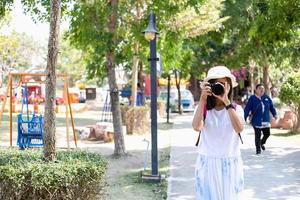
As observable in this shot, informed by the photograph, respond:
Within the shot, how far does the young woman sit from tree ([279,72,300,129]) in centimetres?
1171

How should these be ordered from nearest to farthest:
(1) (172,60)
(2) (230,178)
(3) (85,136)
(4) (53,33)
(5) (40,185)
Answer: (2) (230,178) → (5) (40,185) → (4) (53,33) → (3) (85,136) → (1) (172,60)

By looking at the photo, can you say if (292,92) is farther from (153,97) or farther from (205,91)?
(205,91)

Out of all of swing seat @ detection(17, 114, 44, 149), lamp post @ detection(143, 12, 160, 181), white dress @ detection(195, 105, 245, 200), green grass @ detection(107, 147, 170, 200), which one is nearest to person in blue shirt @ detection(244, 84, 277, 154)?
green grass @ detection(107, 147, 170, 200)

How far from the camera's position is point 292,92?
15.2 m

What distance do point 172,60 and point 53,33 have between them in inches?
495

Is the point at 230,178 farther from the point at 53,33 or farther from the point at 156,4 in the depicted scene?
the point at 156,4

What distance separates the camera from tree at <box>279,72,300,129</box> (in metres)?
15.2

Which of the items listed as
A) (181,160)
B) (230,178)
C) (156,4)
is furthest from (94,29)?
(230,178)

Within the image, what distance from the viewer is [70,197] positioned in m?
4.77

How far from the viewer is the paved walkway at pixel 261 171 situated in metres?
7.36

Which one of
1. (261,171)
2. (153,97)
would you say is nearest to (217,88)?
(153,97)

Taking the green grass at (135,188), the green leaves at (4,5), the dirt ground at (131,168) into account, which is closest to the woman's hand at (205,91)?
the dirt ground at (131,168)

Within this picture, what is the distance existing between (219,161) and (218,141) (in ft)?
0.53

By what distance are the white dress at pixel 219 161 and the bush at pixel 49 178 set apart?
1.28m
